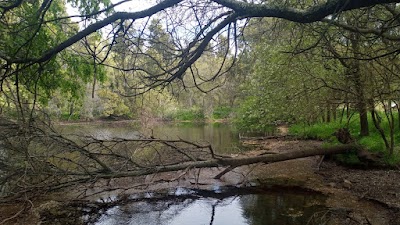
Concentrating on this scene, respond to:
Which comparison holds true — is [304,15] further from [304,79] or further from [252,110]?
[252,110]

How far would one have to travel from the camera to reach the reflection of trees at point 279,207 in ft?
23.7

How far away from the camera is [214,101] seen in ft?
137

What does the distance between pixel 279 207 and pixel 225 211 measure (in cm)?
128

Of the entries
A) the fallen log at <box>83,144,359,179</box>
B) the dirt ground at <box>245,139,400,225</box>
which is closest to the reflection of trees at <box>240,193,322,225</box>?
the dirt ground at <box>245,139,400,225</box>

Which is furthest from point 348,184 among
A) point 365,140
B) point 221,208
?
point 221,208

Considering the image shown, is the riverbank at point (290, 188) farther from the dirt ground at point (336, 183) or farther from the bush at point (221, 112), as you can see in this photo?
the bush at point (221, 112)

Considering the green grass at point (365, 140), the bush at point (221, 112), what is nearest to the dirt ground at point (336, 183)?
the green grass at point (365, 140)

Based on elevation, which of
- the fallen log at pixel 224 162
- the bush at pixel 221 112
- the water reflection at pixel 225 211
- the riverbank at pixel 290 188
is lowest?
the water reflection at pixel 225 211

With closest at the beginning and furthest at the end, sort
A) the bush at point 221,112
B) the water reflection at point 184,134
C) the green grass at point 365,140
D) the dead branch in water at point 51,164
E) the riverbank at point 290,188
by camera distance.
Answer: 1. the dead branch in water at point 51,164
2. the riverbank at point 290,188
3. the green grass at point 365,140
4. the water reflection at point 184,134
5. the bush at point 221,112

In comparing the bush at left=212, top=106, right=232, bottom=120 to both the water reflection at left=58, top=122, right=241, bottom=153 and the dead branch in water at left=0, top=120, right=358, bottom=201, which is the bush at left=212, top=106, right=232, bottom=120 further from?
the dead branch in water at left=0, top=120, right=358, bottom=201

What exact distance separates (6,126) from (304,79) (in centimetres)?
978

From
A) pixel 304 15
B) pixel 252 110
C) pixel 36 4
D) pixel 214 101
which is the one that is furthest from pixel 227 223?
pixel 214 101

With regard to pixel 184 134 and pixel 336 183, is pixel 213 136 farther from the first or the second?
pixel 336 183

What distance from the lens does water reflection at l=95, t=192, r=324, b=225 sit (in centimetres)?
724
